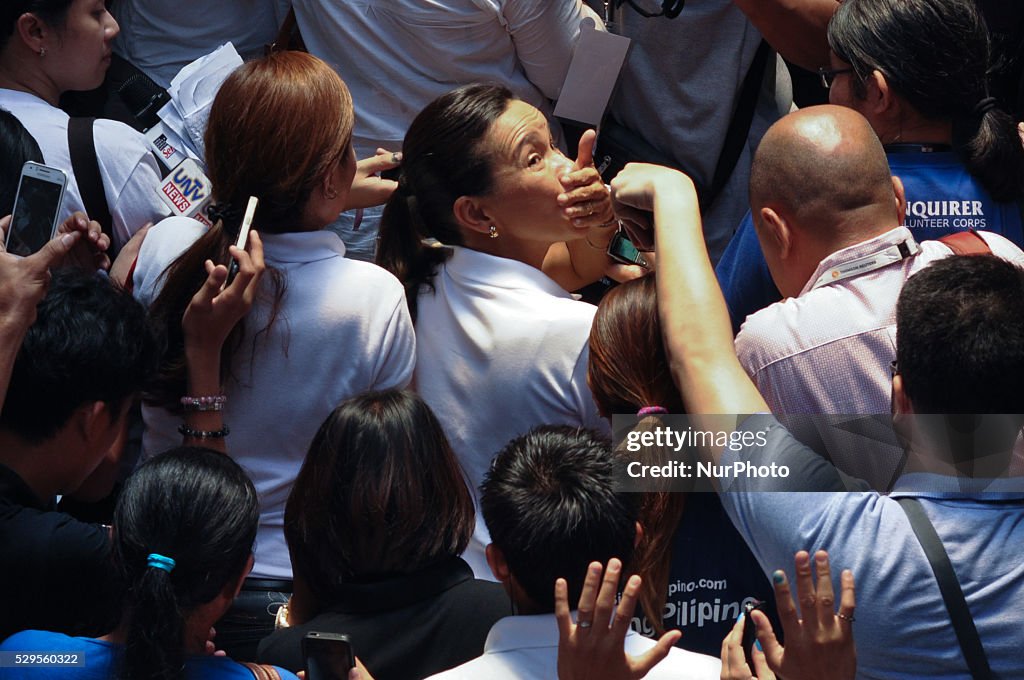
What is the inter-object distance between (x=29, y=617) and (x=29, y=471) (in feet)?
0.97

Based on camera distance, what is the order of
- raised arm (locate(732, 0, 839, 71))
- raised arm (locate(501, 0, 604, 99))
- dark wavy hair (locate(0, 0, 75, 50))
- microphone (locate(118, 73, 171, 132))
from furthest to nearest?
microphone (locate(118, 73, 171, 132)), raised arm (locate(501, 0, 604, 99)), raised arm (locate(732, 0, 839, 71)), dark wavy hair (locate(0, 0, 75, 50))

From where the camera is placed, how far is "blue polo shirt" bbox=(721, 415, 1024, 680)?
1.91 meters

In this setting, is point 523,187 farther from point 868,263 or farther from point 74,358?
point 74,358

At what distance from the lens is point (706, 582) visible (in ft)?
8.05

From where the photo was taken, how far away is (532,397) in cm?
281

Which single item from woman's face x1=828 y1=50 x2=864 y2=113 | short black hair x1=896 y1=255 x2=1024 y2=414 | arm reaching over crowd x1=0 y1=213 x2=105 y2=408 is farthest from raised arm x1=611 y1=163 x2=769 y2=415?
arm reaching over crowd x1=0 y1=213 x2=105 y2=408

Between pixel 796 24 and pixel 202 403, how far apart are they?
1939 mm

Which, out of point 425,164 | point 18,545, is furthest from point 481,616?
point 425,164

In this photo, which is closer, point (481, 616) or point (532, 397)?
point (481, 616)

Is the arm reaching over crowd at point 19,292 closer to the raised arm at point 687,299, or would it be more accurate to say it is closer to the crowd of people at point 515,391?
the crowd of people at point 515,391

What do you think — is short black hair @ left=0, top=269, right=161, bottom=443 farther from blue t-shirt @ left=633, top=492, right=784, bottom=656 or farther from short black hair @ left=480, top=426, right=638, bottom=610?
blue t-shirt @ left=633, top=492, right=784, bottom=656

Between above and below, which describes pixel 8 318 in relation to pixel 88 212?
below

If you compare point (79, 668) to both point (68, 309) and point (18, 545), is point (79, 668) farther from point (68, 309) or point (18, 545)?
point (68, 309)

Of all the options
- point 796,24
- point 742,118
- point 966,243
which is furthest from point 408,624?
point 742,118
